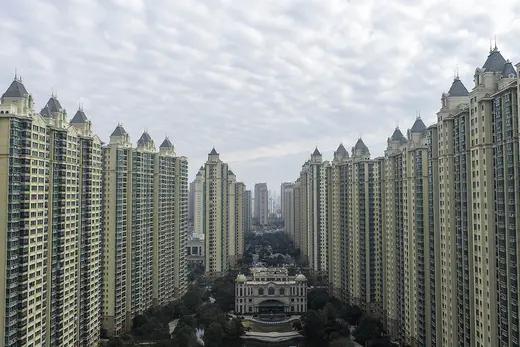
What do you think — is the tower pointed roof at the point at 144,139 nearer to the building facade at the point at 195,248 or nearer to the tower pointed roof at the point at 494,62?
the tower pointed roof at the point at 494,62

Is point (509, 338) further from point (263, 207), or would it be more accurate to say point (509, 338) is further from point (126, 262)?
point (263, 207)

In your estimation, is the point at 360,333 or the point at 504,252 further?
the point at 360,333

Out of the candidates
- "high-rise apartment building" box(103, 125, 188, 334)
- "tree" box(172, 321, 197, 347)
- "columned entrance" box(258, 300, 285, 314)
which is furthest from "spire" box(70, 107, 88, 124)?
"columned entrance" box(258, 300, 285, 314)

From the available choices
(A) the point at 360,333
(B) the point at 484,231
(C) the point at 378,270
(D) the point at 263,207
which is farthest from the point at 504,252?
(D) the point at 263,207

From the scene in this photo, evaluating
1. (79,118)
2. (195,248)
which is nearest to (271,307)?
(79,118)

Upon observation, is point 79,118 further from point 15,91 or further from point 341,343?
point 341,343

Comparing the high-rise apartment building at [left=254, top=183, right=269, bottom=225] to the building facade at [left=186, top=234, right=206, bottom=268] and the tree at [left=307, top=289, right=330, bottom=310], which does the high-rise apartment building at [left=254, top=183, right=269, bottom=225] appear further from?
the tree at [left=307, top=289, right=330, bottom=310]

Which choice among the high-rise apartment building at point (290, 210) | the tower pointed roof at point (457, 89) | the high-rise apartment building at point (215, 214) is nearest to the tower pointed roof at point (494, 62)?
the tower pointed roof at point (457, 89)
